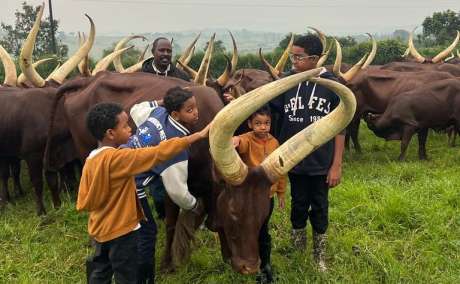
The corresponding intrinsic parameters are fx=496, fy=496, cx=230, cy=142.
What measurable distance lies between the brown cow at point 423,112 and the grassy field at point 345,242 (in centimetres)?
170

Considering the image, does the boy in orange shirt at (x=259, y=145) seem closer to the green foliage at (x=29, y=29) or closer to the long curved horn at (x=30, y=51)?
the long curved horn at (x=30, y=51)

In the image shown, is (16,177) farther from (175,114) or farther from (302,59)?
(302,59)

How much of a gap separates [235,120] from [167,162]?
0.84 m

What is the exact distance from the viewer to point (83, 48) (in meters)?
6.20

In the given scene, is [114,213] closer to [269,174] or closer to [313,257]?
[269,174]

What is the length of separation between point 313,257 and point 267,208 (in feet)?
3.99

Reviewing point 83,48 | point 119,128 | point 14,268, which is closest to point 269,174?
point 119,128

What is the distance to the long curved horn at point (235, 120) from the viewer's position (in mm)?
2447

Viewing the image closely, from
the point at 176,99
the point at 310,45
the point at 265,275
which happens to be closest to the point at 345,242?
the point at 265,275

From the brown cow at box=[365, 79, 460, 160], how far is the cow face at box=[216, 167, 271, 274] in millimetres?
5525

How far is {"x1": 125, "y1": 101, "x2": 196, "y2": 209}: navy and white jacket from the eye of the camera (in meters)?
3.25

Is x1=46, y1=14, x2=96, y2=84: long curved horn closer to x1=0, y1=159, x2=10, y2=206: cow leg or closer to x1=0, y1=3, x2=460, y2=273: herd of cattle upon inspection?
x1=0, y1=3, x2=460, y2=273: herd of cattle

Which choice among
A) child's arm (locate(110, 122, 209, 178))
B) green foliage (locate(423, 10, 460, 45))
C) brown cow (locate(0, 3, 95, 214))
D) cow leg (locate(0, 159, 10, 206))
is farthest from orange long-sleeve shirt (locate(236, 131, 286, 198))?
green foliage (locate(423, 10, 460, 45))

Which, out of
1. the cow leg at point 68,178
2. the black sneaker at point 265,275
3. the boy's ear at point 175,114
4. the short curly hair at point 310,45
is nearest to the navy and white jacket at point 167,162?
the boy's ear at point 175,114
